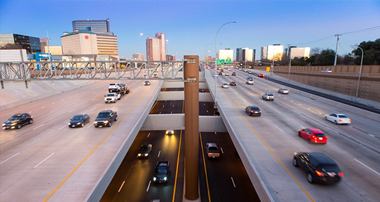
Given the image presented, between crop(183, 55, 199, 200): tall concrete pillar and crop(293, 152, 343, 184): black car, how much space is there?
7.07 meters

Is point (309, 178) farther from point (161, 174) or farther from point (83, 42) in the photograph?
point (83, 42)

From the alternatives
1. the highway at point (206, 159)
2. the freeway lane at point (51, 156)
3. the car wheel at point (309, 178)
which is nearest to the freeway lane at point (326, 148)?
the highway at point (206, 159)

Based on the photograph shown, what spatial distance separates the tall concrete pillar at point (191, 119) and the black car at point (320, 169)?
7073 millimetres

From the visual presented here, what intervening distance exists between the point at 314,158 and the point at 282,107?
21.3 m

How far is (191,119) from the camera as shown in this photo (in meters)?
14.3

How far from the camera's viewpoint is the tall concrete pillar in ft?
45.3

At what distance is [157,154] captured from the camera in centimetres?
2536

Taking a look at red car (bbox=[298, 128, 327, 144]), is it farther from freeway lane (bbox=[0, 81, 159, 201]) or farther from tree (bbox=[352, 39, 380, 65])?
tree (bbox=[352, 39, 380, 65])

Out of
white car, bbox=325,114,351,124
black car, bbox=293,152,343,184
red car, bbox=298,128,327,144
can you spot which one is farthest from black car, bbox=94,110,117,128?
white car, bbox=325,114,351,124

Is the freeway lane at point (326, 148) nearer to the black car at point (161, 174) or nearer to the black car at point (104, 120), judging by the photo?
the black car at point (161, 174)

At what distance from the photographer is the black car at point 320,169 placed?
1154 centimetres

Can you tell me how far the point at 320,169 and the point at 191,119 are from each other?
27.0 feet

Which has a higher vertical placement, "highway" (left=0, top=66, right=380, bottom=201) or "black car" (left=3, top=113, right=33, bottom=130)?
"black car" (left=3, top=113, right=33, bottom=130)

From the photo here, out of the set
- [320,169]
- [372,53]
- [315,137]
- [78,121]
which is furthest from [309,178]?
[372,53]
